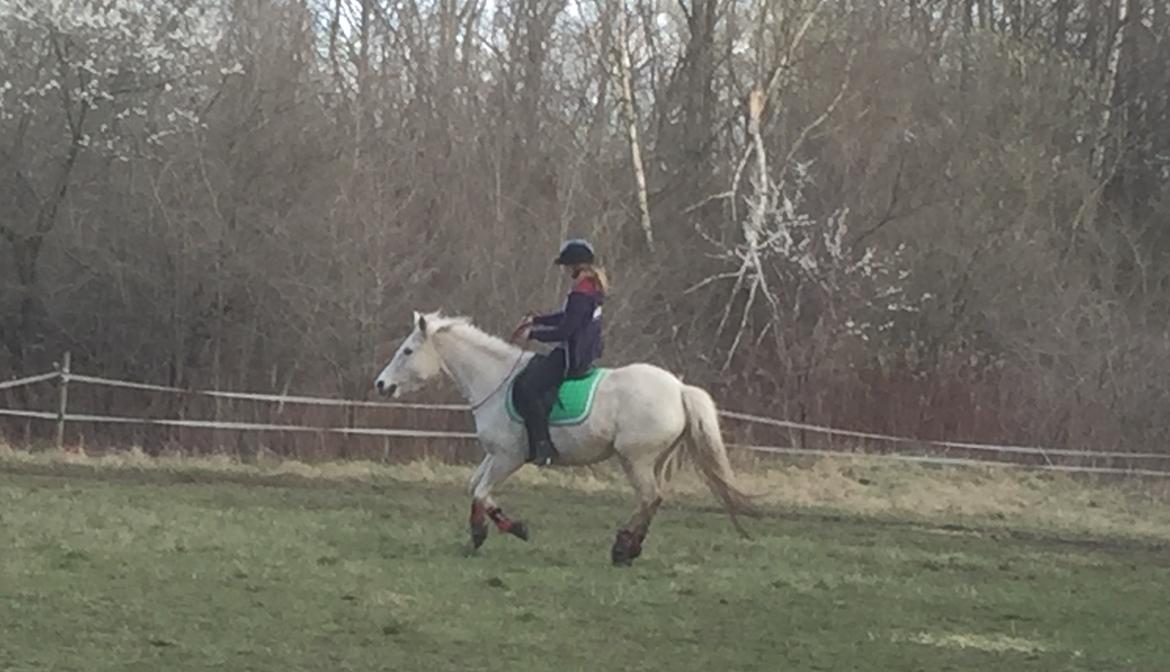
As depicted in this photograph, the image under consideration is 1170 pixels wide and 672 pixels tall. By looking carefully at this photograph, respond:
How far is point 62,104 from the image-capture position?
2366cm

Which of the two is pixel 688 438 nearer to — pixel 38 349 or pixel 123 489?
pixel 123 489

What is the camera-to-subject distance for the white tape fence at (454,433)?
20.2 m

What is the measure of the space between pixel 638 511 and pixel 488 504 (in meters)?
1.01

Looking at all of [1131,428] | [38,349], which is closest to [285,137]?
[38,349]

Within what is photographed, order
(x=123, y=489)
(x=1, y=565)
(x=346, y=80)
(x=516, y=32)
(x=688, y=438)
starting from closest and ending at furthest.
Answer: (x=1, y=565) < (x=688, y=438) < (x=123, y=489) < (x=346, y=80) < (x=516, y=32)

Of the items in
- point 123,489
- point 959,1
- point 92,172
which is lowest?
point 123,489

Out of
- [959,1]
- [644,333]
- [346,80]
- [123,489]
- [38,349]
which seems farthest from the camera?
[959,1]

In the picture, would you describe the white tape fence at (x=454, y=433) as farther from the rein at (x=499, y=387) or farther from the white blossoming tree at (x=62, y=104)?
the rein at (x=499, y=387)

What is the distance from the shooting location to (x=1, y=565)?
369 inches

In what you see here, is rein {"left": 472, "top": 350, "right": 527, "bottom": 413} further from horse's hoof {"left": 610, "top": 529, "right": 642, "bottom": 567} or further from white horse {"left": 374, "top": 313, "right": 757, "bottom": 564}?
horse's hoof {"left": 610, "top": 529, "right": 642, "bottom": 567}

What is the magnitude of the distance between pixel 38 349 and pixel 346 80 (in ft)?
22.3

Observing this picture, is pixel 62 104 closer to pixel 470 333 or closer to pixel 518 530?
pixel 470 333

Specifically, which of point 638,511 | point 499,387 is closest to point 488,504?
point 499,387

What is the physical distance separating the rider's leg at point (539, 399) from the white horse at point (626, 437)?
9 centimetres
